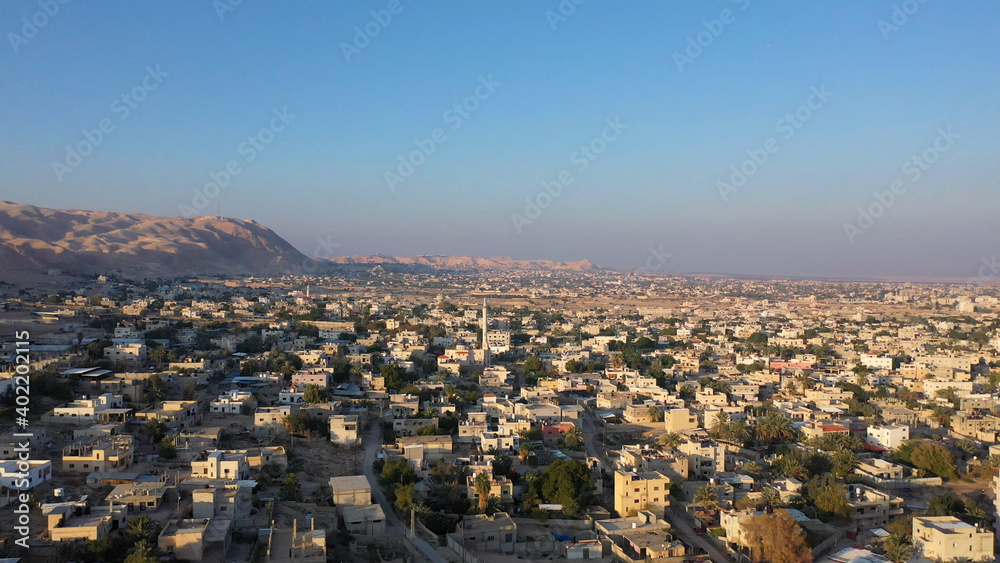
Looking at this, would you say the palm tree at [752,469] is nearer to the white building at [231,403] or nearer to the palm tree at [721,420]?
the palm tree at [721,420]

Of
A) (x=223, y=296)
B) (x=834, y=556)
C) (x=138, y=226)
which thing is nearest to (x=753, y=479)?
(x=834, y=556)

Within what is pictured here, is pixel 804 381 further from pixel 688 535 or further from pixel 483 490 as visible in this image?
pixel 483 490

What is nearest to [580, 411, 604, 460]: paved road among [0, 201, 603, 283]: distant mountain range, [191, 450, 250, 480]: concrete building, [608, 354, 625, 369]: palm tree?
[608, 354, 625, 369]: palm tree

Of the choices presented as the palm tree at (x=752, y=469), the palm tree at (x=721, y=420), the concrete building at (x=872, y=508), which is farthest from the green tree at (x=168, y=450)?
the concrete building at (x=872, y=508)

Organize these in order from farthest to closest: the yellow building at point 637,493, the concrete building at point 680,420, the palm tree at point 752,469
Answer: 1. the concrete building at point 680,420
2. the palm tree at point 752,469
3. the yellow building at point 637,493

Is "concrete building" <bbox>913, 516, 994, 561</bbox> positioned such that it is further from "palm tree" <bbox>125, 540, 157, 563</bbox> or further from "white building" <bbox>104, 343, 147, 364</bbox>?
"white building" <bbox>104, 343, 147, 364</bbox>

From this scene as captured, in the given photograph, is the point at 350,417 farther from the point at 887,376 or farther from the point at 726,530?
the point at 887,376
